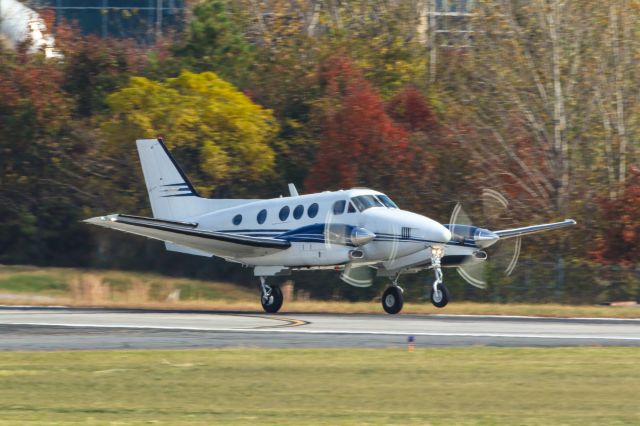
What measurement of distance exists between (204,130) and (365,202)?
1445 centimetres

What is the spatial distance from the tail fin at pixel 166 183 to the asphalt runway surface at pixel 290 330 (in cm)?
451

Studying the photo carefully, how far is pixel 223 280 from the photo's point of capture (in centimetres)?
3766

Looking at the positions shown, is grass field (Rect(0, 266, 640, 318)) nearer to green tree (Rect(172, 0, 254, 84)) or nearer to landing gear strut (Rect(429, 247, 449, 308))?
landing gear strut (Rect(429, 247, 449, 308))

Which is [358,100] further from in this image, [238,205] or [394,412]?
[394,412]

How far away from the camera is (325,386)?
48.3 ft

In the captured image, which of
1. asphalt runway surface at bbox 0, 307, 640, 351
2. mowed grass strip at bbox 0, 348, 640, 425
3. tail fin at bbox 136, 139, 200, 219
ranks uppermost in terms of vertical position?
tail fin at bbox 136, 139, 200, 219

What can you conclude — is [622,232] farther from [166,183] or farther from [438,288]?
[166,183]

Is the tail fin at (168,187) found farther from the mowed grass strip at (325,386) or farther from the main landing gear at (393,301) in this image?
the mowed grass strip at (325,386)

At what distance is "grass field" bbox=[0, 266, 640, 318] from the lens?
31.8 meters

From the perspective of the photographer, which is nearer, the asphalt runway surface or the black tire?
the asphalt runway surface

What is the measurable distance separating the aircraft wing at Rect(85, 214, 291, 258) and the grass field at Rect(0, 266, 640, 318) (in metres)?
2.88

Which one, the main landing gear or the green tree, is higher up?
the green tree

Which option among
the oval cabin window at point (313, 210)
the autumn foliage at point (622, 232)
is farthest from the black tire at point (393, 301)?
the autumn foliage at point (622, 232)

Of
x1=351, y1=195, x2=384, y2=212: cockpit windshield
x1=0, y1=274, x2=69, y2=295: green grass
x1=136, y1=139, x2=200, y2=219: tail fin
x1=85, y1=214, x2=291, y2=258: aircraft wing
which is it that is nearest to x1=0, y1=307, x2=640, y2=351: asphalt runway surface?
x1=85, y1=214, x2=291, y2=258: aircraft wing
